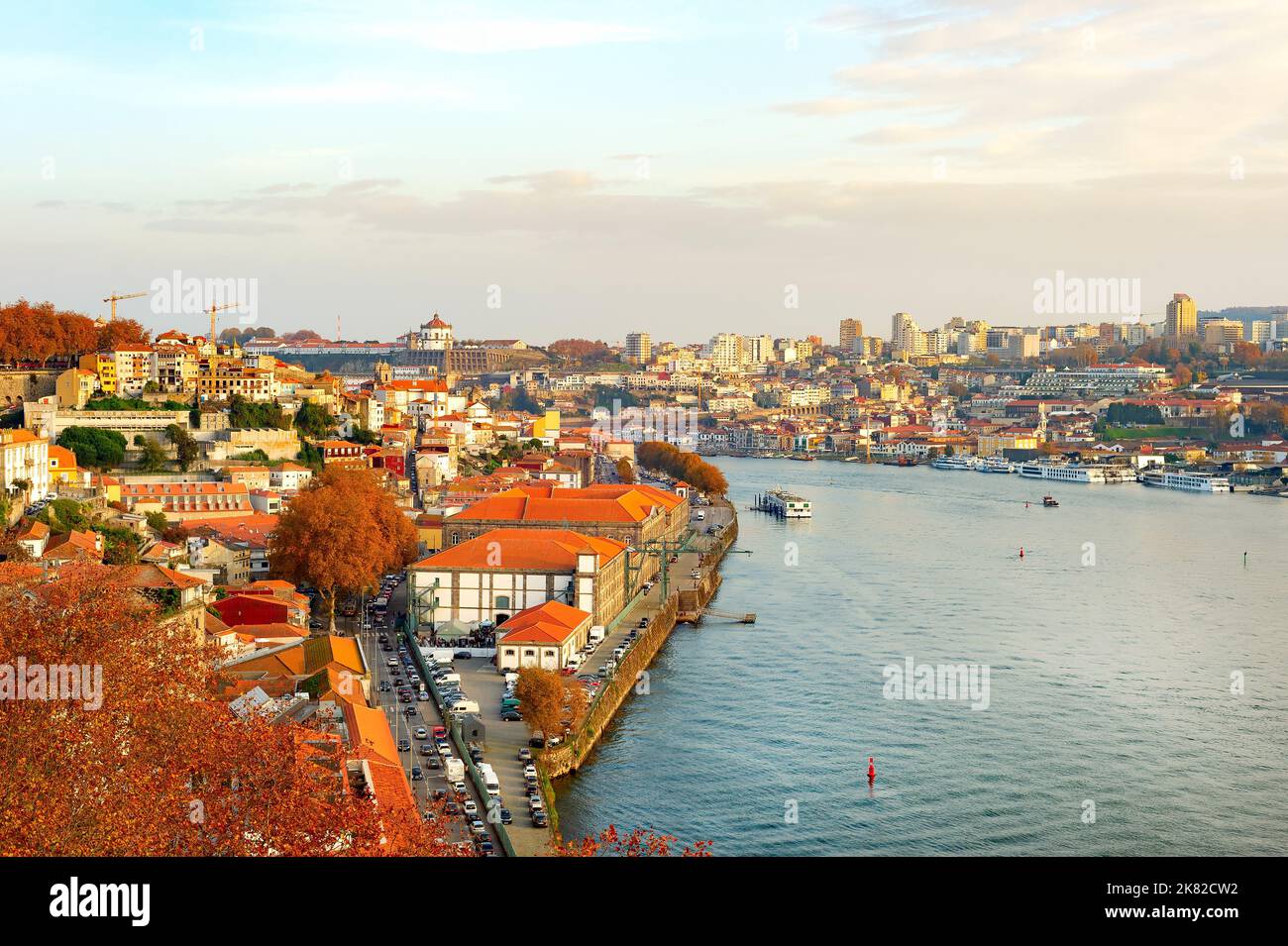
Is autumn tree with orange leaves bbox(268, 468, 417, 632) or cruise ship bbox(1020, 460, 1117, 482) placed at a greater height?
autumn tree with orange leaves bbox(268, 468, 417, 632)

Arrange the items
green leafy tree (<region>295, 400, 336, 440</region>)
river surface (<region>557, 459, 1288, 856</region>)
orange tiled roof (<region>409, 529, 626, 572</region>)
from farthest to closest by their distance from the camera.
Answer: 1. green leafy tree (<region>295, 400, 336, 440</region>)
2. orange tiled roof (<region>409, 529, 626, 572</region>)
3. river surface (<region>557, 459, 1288, 856</region>)

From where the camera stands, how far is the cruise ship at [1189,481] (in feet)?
75.1

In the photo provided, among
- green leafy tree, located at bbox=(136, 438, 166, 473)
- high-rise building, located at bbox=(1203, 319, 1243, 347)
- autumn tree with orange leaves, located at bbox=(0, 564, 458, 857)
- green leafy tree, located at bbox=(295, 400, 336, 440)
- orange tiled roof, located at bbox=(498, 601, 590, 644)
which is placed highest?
high-rise building, located at bbox=(1203, 319, 1243, 347)

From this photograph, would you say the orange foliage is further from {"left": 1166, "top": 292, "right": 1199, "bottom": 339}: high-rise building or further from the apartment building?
{"left": 1166, "top": 292, "right": 1199, "bottom": 339}: high-rise building

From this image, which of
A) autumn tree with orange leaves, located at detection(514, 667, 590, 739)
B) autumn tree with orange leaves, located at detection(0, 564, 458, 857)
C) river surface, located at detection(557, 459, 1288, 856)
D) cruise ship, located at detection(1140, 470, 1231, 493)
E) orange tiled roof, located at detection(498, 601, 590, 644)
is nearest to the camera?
autumn tree with orange leaves, located at detection(0, 564, 458, 857)

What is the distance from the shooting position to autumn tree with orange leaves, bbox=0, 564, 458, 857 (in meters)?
2.40

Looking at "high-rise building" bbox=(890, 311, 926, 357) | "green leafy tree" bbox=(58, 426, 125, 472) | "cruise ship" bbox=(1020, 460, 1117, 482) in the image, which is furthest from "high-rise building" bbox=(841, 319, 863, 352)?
"green leafy tree" bbox=(58, 426, 125, 472)

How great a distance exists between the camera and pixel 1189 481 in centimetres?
2373

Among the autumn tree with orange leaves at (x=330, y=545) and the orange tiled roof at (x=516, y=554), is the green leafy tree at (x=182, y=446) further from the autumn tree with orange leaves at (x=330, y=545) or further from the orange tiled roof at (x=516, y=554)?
the orange tiled roof at (x=516, y=554)

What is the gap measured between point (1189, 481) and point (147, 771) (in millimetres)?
23150

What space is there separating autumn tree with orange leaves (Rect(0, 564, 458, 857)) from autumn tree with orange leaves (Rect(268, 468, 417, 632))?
4824 millimetres

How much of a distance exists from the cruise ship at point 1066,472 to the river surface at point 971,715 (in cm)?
1176

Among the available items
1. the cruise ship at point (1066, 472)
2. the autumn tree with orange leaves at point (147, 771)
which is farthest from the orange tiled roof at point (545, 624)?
the cruise ship at point (1066, 472)
